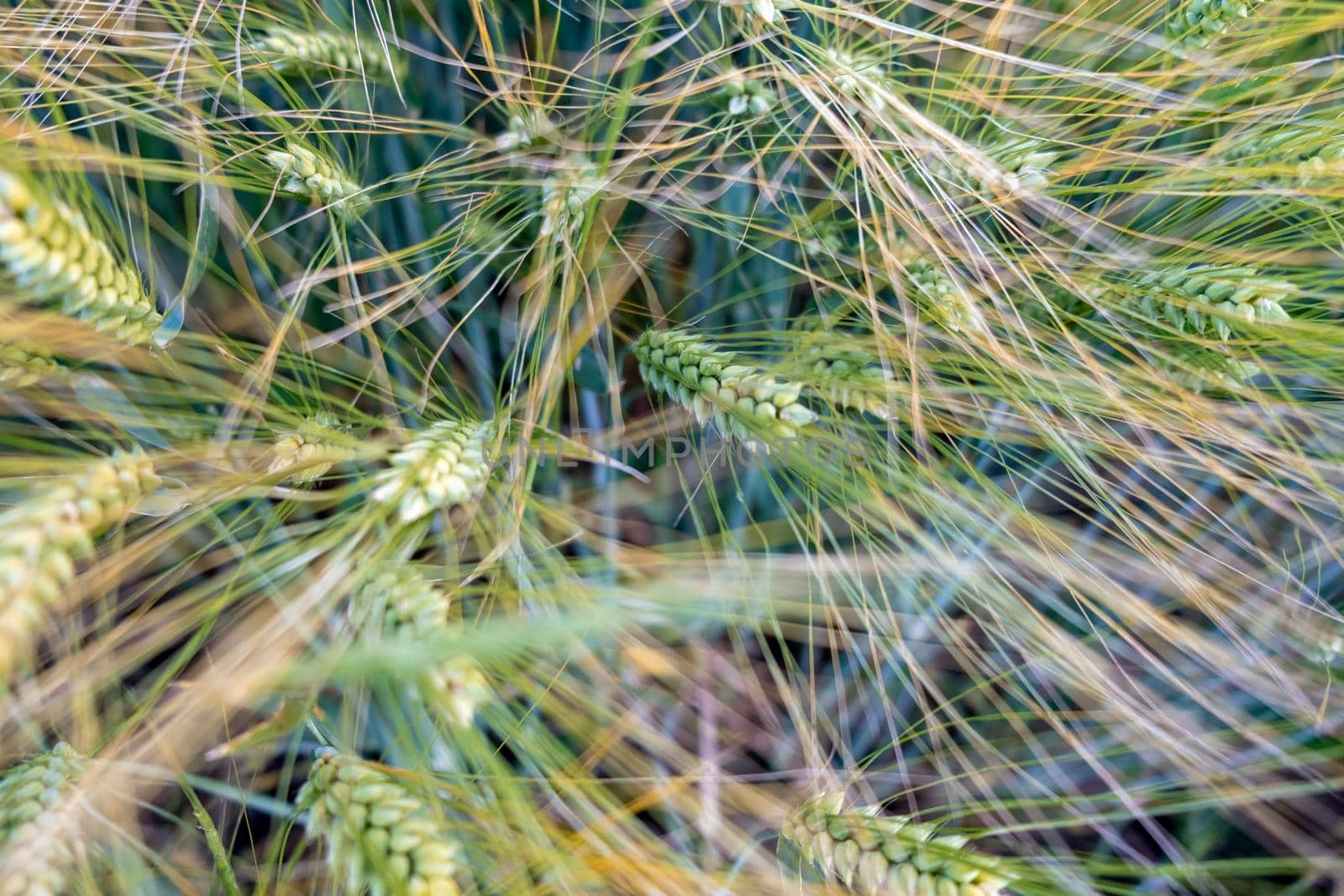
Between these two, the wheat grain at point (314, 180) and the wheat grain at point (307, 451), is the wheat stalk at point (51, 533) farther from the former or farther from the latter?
the wheat grain at point (314, 180)

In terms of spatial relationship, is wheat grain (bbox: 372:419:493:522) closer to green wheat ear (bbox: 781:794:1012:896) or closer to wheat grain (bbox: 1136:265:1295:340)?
green wheat ear (bbox: 781:794:1012:896)

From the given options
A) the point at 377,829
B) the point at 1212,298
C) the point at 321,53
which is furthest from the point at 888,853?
the point at 321,53

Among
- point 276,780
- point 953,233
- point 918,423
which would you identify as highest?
point 953,233

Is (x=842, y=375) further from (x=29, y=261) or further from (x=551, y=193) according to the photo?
(x=29, y=261)

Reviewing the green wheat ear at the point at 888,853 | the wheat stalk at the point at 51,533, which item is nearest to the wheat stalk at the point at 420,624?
the wheat stalk at the point at 51,533

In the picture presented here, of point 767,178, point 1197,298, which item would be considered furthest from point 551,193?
point 1197,298

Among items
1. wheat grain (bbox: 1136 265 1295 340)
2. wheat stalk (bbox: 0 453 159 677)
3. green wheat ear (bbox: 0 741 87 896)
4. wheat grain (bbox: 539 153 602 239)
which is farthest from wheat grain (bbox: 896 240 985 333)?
green wheat ear (bbox: 0 741 87 896)
